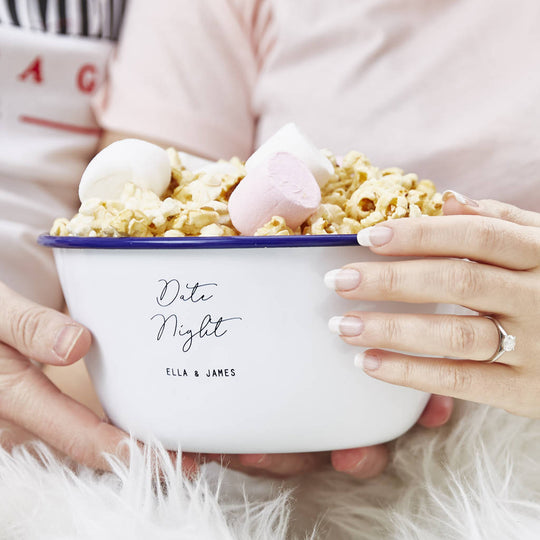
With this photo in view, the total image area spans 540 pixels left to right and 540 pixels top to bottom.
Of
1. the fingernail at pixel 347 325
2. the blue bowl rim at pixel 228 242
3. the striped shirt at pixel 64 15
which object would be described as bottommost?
the fingernail at pixel 347 325

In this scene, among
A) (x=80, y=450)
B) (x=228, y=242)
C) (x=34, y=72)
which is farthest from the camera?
(x=34, y=72)

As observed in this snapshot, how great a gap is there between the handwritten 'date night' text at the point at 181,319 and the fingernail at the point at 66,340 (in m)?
0.08

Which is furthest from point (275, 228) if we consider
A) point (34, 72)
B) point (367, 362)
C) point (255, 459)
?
point (34, 72)

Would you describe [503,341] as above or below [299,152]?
below

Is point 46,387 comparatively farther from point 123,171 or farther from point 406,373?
point 406,373

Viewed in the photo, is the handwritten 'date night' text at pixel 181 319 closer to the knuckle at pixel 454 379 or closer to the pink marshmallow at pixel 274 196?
the pink marshmallow at pixel 274 196

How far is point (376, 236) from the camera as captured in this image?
16.1 inches

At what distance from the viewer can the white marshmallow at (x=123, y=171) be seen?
1.60 feet

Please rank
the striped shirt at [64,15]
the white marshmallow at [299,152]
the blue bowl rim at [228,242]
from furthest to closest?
the striped shirt at [64,15], the white marshmallow at [299,152], the blue bowl rim at [228,242]

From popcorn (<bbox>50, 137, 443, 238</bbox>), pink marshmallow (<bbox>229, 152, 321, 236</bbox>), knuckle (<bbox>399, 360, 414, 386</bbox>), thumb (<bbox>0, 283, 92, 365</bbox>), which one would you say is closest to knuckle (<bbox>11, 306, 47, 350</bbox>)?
thumb (<bbox>0, 283, 92, 365</bbox>)

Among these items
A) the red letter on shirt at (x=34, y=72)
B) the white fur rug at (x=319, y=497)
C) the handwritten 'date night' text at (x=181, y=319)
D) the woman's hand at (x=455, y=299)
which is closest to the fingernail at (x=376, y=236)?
the woman's hand at (x=455, y=299)

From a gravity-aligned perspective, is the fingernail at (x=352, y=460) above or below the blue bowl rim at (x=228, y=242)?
below

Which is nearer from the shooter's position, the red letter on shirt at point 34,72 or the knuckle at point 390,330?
the knuckle at point 390,330

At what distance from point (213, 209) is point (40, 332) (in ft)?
0.66
